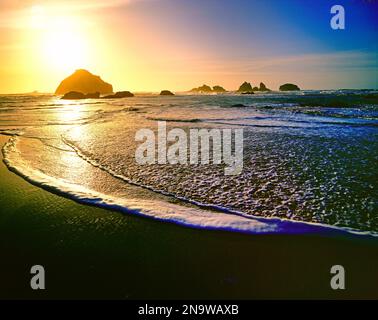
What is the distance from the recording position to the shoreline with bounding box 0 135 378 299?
319 cm

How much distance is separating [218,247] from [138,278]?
1202 mm

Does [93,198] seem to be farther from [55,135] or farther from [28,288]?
[55,135]

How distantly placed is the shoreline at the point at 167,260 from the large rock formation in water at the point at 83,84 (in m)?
185

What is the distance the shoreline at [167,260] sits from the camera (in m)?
3.19

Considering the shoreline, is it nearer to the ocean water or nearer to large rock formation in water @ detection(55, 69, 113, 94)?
the ocean water

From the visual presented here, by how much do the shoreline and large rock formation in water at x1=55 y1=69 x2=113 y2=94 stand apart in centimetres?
18452

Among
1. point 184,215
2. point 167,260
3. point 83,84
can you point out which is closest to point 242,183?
point 184,215

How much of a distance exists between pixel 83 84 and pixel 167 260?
639ft

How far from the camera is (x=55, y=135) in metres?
13.5

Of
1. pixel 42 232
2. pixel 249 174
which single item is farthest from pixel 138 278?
pixel 249 174

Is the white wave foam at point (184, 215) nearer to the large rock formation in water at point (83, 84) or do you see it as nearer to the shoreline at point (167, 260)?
the shoreline at point (167, 260)

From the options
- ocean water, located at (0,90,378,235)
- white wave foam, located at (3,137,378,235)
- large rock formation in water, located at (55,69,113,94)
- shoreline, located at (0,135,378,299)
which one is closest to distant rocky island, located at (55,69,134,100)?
large rock formation in water, located at (55,69,113,94)

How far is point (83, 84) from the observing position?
17950 centimetres

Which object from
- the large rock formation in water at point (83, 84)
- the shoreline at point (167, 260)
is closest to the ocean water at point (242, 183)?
the shoreline at point (167, 260)
